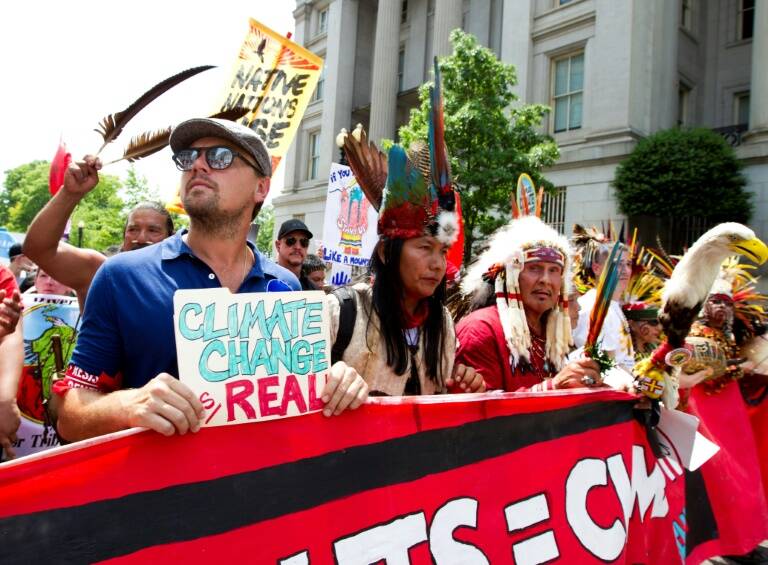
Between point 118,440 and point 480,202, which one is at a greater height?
point 480,202

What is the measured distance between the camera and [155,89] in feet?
8.96

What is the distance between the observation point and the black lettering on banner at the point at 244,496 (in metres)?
1.28

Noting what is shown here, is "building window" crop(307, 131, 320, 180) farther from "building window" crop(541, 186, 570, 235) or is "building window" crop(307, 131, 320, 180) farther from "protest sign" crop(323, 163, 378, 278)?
"protest sign" crop(323, 163, 378, 278)

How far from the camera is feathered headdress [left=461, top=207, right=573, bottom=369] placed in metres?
3.04

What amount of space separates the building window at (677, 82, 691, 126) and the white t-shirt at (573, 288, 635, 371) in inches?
641

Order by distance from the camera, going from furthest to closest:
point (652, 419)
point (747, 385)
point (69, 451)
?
point (747, 385)
point (652, 419)
point (69, 451)

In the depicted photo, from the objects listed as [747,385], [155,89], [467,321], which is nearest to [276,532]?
[467,321]

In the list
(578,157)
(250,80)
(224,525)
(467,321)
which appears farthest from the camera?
(578,157)

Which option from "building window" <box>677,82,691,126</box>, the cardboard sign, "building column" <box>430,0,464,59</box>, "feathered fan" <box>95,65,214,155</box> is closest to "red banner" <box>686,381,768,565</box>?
"feathered fan" <box>95,65,214,155</box>

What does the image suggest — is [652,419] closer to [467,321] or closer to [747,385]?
[467,321]

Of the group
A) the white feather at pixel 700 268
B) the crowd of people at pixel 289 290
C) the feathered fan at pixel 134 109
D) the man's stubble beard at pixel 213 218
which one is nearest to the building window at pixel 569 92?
the crowd of people at pixel 289 290

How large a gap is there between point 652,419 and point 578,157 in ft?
50.4

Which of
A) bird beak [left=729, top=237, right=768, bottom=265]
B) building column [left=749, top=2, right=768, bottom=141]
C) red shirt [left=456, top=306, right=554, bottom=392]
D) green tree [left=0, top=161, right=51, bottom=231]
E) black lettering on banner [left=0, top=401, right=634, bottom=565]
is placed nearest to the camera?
black lettering on banner [left=0, top=401, right=634, bottom=565]

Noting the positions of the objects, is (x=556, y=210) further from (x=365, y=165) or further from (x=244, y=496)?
(x=244, y=496)
